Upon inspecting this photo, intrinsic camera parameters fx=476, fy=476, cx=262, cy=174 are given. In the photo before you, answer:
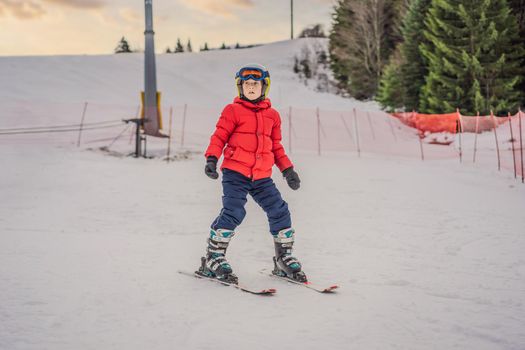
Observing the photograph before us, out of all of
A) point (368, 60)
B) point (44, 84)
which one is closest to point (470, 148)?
point (44, 84)

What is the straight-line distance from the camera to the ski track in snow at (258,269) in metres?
2.94

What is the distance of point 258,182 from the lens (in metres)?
4.06

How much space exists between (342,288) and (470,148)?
46.7 feet

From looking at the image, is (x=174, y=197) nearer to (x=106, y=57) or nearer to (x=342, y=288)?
(x=342, y=288)

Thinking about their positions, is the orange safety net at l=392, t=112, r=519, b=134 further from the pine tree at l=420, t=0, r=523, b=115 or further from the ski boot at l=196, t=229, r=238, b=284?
the ski boot at l=196, t=229, r=238, b=284

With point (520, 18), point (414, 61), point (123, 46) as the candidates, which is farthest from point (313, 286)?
point (123, 46)

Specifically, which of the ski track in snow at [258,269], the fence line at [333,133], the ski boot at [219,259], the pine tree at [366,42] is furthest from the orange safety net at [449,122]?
the pine tree at [366,42]

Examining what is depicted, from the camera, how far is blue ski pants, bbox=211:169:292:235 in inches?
155

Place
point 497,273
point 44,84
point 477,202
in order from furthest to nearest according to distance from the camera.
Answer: point 44,84
point 477,202
point 497,273

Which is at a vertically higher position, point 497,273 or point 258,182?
point 258,182

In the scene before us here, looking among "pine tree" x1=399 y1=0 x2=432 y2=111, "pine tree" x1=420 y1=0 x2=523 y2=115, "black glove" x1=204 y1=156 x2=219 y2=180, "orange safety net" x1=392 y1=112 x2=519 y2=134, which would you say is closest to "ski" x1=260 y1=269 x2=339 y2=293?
"black glove" x1=204 y1=156 x2=219 y2=180

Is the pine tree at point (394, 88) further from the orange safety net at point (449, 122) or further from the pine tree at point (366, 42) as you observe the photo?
the pine tree at point (366, 42)

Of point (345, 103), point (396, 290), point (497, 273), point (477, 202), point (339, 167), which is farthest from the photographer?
point (345, 103)

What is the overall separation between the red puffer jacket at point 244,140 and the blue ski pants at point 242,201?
0.06 m
